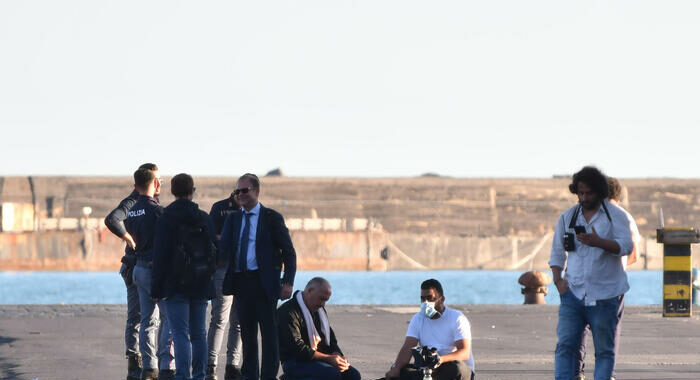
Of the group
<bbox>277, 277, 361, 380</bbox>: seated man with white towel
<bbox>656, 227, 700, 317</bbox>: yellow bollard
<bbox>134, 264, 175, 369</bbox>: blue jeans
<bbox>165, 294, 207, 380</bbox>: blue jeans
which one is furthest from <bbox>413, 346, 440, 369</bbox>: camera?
<bbox>656, 227, 700, 317</bbox>: yellow bollard

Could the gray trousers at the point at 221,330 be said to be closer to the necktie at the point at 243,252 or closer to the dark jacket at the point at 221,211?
the dark jacket at the point at 221,211

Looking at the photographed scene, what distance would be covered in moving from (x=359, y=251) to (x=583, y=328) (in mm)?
114412

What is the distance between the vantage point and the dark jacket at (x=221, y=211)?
34.1ft

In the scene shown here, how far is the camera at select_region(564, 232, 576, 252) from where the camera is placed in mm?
8688

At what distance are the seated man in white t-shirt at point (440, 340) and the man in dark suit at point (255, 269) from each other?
0.92 metres

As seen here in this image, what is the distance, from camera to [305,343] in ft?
30.5

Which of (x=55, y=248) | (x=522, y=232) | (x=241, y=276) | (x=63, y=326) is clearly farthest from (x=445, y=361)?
(x=522, y=232)

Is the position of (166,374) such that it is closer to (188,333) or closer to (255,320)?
(188,333)

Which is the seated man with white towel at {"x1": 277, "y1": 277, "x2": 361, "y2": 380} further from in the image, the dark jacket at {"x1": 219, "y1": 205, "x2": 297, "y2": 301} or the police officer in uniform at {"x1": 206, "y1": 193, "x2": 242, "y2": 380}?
the police officer in uniform at {"x1": 206, "y1": 193, "x2": 242, "y2": 380}

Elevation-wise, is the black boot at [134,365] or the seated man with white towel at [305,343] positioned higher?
the seated man with white towel at [305,343]

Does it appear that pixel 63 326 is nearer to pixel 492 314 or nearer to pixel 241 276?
pixel 492 314

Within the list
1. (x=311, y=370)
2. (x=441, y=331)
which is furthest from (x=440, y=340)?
(x=311, y=370)

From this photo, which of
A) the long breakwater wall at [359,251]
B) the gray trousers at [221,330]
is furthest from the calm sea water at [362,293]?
the gray trousers at [221,330]

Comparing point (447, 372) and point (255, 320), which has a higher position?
point (255, 320)
